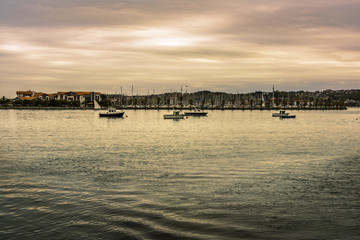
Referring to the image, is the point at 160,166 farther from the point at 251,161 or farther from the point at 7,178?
the point at 7,178

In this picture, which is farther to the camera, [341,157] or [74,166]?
[341,157]

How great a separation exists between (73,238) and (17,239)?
216 cm

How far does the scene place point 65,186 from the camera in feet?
70.9

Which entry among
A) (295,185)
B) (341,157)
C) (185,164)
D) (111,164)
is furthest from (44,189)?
(341,157)

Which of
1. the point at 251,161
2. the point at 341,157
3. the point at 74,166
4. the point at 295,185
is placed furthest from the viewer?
the point at 341,157

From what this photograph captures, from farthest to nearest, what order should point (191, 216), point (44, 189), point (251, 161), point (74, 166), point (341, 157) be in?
point (341, 157), point (251, 161), point (74, 166), point (44, 189), point (191, 216)

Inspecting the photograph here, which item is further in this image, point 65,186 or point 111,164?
point 111,164

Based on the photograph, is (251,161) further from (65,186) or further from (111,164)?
(65,186)

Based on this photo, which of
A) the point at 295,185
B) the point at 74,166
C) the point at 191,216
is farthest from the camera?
the point at 74,166

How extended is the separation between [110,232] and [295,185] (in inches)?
536

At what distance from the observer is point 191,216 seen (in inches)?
628

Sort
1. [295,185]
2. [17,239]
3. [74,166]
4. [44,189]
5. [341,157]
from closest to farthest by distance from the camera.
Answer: [17,239], [44,189], [295,185], [74,166], [341,157]

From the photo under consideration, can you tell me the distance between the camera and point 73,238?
13.4 meters

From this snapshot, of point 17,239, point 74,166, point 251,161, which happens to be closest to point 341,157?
point 251,161
